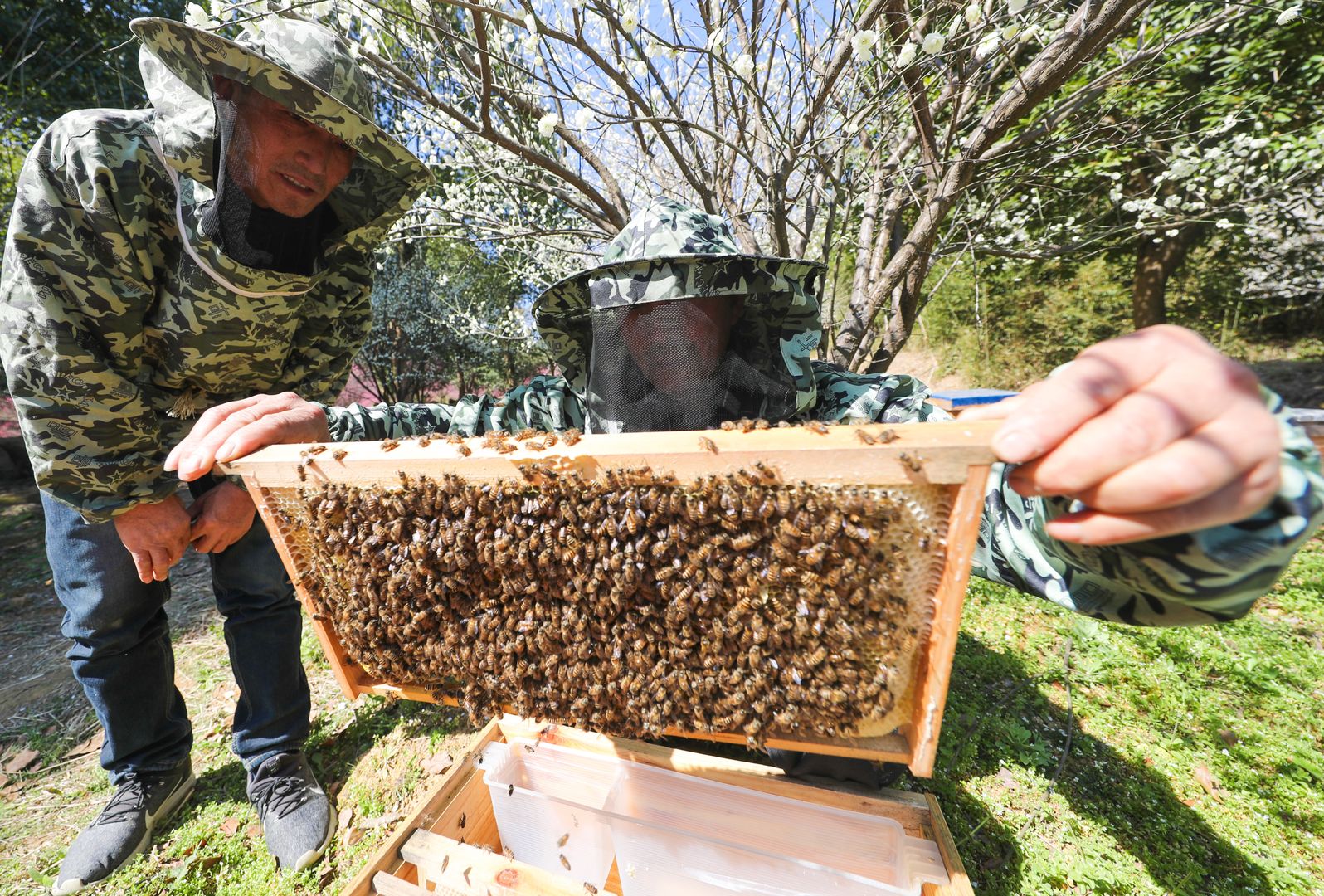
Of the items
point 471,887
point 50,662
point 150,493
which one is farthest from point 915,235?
point 50,662

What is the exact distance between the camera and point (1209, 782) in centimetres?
257

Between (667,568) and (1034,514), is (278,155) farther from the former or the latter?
(1034,514)

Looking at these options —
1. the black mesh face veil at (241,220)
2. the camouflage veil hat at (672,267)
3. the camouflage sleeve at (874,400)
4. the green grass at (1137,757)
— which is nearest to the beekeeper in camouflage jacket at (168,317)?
the black mesh face veil at (241,220)

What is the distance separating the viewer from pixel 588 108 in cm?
294

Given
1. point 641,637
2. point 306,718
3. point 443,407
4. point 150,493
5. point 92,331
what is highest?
point 92,331

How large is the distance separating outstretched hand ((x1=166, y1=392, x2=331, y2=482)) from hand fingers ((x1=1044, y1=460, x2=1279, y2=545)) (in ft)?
7.37

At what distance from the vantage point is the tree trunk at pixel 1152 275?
9508mm

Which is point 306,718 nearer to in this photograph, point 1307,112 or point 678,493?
point 678,493

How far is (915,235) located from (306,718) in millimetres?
4576

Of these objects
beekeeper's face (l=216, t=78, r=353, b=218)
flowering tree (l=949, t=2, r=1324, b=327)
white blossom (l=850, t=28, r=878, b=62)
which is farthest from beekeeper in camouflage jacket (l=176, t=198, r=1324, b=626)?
flowering tree (l=949, t=2, r=1324, b=327)

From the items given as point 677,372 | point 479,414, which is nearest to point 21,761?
point 479,414

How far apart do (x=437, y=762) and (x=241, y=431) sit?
2.28 metres

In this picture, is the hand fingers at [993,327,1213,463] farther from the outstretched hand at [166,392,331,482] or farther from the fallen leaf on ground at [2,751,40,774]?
the fallen leaf on ground at [2,751,40,774]

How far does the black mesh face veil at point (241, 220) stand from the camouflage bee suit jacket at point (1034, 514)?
0.67 meters
